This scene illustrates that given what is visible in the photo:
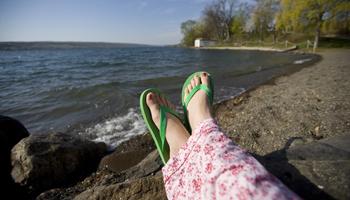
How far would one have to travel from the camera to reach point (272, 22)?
31.7 metres

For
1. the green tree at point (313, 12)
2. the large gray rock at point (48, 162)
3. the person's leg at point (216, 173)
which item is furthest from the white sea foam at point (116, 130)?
the green tree at point (313, 12)

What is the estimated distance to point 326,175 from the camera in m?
0.97

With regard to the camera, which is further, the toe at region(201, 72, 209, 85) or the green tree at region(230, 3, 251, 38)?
the green tree at region(230, 3, 251, 38)

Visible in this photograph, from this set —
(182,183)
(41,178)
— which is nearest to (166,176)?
(182,183)

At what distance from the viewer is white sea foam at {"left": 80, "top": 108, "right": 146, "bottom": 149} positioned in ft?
10.0

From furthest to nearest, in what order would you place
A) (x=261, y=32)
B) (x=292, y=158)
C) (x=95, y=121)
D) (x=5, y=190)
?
(x=261, y=32), (x=95, y=121), (x=5, y=190), (x=292, y=158)

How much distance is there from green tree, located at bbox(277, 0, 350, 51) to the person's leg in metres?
19.8

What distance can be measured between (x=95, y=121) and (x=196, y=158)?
3.29 meters

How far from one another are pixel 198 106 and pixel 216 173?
2.77 ft

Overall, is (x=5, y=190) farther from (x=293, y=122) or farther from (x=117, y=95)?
(x=117, y=95)

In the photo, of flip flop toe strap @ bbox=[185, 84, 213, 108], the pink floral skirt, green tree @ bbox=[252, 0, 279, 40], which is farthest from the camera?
green tree @ bbox=[252, 0, 279, 40]

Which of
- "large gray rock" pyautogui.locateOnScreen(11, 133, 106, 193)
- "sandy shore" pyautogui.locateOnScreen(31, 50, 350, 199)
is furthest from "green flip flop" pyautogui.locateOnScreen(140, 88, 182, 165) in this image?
"large gray rock" pyautogui.locateOnScreen(11, 133, 106, 193)

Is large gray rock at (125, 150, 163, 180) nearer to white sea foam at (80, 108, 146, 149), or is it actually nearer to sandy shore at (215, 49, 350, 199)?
sandy shore at (215, 49, 350, 199)

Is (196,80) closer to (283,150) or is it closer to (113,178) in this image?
(283,150)
